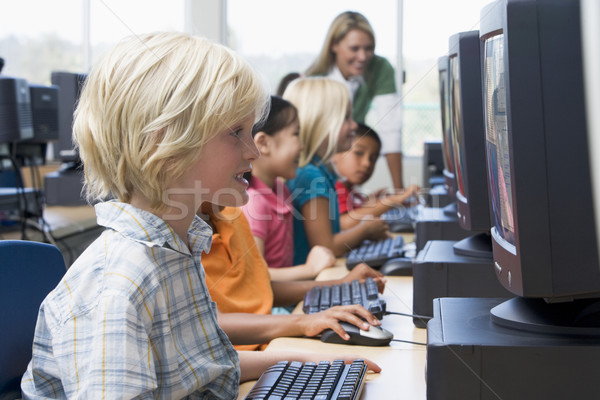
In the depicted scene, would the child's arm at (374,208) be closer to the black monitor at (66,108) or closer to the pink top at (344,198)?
the pink top at (344,198)

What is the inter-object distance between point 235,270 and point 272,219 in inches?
A: 21.5

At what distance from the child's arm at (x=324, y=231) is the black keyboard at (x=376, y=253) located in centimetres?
5

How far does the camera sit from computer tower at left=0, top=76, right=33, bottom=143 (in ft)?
9.51

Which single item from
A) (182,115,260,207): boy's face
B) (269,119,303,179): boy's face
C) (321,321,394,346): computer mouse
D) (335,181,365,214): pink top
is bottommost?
(321,321,394,346): computer mouse

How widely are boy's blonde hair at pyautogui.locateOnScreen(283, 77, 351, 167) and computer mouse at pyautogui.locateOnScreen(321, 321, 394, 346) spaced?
1413 mm

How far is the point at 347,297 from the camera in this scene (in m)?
1.42

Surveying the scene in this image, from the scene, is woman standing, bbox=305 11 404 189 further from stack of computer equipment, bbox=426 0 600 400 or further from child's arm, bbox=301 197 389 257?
stack of computer equipment, bbox=426 0 600 400

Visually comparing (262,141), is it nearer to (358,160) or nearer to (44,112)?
(358,160)

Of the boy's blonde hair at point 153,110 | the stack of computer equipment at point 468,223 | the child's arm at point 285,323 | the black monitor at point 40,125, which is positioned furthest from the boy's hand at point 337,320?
the black monitor at point 40,125

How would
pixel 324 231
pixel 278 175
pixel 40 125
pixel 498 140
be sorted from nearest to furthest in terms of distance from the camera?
pixel 498 140
pixel 278 175
pixel 324 231
pixel 40 125

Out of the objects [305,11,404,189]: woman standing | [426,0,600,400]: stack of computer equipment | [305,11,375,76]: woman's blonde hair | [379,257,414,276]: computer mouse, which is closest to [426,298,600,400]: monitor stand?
[426,0,600,400]: stack of computer equipment

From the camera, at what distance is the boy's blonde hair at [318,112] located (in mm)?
2637

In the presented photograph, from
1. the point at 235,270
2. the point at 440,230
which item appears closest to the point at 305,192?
the point at 440,230

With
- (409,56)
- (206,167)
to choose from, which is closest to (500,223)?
(206,167)
